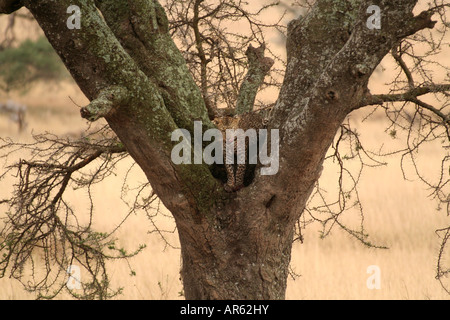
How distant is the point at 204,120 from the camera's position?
13.3 feet

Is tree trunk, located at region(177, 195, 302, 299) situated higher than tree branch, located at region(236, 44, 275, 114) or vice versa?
tree branch, located at region(236, 44, 275, 114)

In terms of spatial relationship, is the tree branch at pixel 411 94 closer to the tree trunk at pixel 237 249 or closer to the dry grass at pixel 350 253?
the tree trunk at pixel 237 249

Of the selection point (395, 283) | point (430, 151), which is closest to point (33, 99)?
point (430, 151)

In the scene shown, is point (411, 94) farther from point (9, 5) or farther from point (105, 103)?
point (9, 5)

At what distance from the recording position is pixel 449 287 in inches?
352

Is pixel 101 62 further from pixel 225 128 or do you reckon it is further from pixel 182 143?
pixel 225 128

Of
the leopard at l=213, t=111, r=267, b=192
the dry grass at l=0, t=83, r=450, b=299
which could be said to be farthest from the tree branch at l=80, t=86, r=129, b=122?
the dry grass at l=0, t=83, r=450, b=299

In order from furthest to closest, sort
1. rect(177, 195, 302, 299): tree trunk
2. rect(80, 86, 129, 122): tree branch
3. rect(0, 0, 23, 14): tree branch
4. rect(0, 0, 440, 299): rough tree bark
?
rect(177, 195, 302, 299): tree trunk, rect(0, 0, 23, 14): tree branch, rect(0, 0, 440, 299): rough tree bark, rect(80, 86, 129, 122): tree branch

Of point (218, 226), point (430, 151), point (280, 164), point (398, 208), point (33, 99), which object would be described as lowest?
point (218, 226)

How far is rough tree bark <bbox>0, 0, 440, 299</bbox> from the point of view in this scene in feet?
11.2

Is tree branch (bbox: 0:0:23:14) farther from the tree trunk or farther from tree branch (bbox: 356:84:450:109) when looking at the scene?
tree branch (bbox: 356:84:450:109)

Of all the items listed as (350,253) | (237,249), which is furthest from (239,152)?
(350,253)
